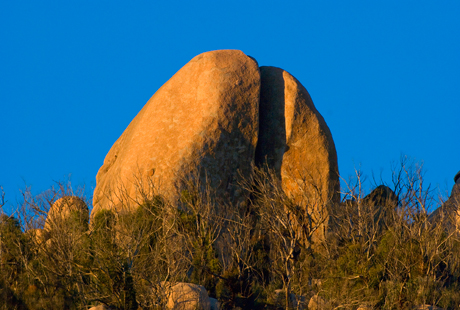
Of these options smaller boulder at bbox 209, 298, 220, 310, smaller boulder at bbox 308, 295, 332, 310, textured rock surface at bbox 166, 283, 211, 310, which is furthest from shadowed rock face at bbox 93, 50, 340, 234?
textured rock surface at bbox 166, 283, 211, 310

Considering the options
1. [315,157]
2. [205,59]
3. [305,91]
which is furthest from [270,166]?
[205,59]

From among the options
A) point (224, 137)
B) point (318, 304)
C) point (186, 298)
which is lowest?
point (186, 298)

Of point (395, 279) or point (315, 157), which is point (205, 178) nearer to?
point (315, 157)

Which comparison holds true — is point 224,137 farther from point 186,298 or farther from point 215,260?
point 186,298

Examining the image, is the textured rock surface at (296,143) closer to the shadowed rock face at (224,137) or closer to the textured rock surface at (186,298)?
the shadowed rock face at (224,137)

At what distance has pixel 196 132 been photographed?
2242 centimetres

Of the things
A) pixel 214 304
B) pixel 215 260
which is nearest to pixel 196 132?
pixel 215 260

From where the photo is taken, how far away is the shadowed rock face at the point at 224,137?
22000mm

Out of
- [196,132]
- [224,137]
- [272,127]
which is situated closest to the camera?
[196,132]

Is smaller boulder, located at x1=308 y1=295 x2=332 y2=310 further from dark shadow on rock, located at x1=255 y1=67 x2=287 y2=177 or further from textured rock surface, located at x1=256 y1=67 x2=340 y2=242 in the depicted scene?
dark shadow on rock, located at x1=255 y1=67 x2=287 y2=177

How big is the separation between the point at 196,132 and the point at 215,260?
6596 mm

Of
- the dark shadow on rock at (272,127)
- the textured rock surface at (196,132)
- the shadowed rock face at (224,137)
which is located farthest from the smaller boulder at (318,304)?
the dark shadow on rock at (272,127)

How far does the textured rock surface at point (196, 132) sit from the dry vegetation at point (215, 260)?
0.93 m

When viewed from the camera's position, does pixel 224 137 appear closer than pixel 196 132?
No
